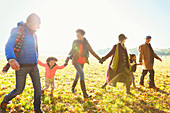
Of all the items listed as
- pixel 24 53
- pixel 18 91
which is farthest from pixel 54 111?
pixel 24 53

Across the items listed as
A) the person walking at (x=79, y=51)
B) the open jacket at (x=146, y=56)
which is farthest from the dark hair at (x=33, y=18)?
the open jacket at (x=146, y=56)

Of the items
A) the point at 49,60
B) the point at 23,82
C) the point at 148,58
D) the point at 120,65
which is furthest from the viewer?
the point at 148,58

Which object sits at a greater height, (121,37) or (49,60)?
(121,37)

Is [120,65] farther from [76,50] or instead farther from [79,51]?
[76,50]

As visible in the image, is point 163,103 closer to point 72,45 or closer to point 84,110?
point 84,110

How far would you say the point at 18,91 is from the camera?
2.79 m

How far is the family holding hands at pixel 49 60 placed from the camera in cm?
259

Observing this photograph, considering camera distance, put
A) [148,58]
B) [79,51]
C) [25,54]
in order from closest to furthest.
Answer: [25,54]
[79,51]
[148,58]

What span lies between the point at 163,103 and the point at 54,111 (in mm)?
3883

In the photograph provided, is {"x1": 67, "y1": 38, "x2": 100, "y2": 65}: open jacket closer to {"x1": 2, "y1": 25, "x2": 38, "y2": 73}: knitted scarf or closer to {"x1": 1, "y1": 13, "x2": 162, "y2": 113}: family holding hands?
{"x1": 1, "y1": 13, "x2": 162, "y2": 113}: family holding hands

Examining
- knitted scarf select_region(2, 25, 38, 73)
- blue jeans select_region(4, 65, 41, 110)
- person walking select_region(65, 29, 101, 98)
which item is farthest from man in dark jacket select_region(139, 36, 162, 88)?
knitted scarf select_region(2, 25, 38, 73)

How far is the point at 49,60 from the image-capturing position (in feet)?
14.5

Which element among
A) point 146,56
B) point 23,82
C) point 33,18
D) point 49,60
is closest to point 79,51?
point 49,60

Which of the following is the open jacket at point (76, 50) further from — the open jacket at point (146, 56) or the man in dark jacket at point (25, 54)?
the open jacket at point (146, 56)
